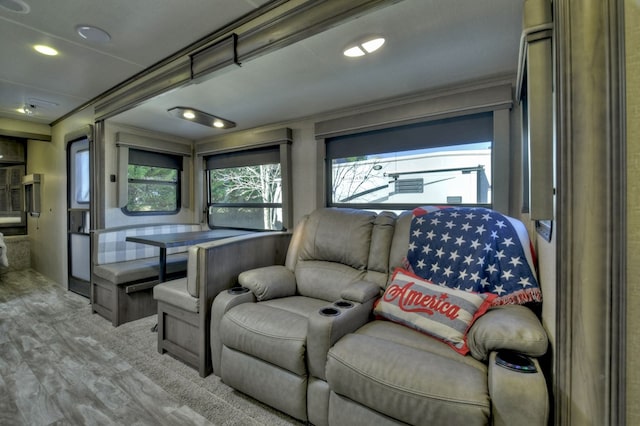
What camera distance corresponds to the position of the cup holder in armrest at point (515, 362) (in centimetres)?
96

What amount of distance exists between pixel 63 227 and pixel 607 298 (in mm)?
5216

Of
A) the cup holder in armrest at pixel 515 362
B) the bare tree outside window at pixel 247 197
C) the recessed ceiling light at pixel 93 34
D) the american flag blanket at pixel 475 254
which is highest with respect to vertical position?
the recessed ceiling light at pixel 93 34

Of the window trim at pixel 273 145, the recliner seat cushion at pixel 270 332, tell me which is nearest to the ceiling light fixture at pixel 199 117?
the window trim at pixel 273 145

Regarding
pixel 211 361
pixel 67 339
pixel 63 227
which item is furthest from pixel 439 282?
pixel 63 227

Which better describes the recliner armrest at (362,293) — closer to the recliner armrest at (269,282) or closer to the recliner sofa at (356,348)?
the recliner sofa at (356,348)

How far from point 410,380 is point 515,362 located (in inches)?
14.8

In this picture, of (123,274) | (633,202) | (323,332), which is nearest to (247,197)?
(123,274)

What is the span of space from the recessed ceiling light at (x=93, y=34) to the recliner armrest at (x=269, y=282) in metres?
1.77

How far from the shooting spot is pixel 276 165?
11.5 feet

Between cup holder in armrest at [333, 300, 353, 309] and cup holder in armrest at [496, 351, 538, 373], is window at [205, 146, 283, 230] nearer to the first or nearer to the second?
cup holder in armrest at [333, 300, 353, 309]

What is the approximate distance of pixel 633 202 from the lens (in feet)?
2.28

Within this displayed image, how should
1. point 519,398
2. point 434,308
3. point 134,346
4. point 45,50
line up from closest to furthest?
point 519,398, point 434,308, point 45,50, point 134,346

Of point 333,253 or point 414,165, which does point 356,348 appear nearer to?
point 333,253

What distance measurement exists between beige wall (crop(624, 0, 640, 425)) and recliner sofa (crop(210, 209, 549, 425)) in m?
0.26
